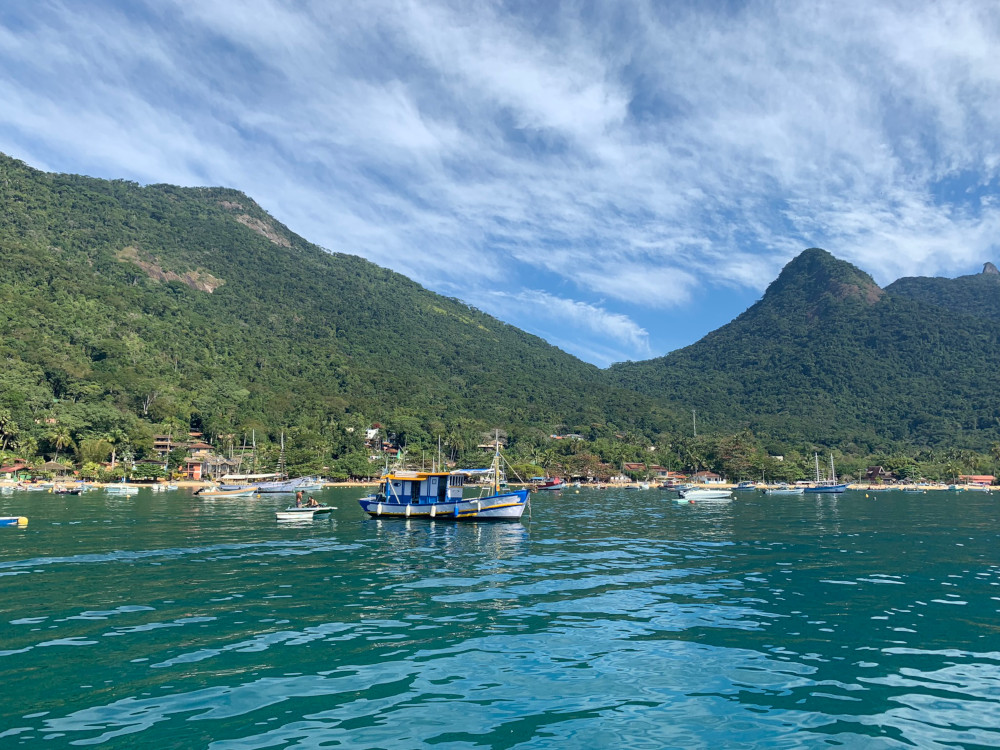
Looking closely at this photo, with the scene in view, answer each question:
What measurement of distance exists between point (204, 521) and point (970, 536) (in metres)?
58.7

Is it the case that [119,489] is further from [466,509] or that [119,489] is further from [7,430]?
[466,509]

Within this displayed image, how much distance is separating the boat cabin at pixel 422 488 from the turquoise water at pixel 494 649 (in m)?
19.9

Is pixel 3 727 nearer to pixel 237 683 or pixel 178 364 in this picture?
pixel 237 683

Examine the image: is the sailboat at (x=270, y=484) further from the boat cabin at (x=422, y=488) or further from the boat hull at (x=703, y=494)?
the boat hull at (x=703, y=494)

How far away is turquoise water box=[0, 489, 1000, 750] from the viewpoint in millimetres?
10359

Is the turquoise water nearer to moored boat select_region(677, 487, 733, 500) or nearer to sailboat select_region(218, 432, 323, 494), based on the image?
sailboat select_region(218, 432, 323, 494)

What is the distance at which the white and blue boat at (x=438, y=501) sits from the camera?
5119cm

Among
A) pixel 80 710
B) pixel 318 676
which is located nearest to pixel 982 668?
pixel 318 676

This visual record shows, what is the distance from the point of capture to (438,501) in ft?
172

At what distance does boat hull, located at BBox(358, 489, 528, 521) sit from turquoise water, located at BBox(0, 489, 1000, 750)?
18.3 m

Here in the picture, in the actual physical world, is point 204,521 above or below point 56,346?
below

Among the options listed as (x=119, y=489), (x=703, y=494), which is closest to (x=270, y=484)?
(x=119, y=489)

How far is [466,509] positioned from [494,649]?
36799mm

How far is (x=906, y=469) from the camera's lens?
582 ft
